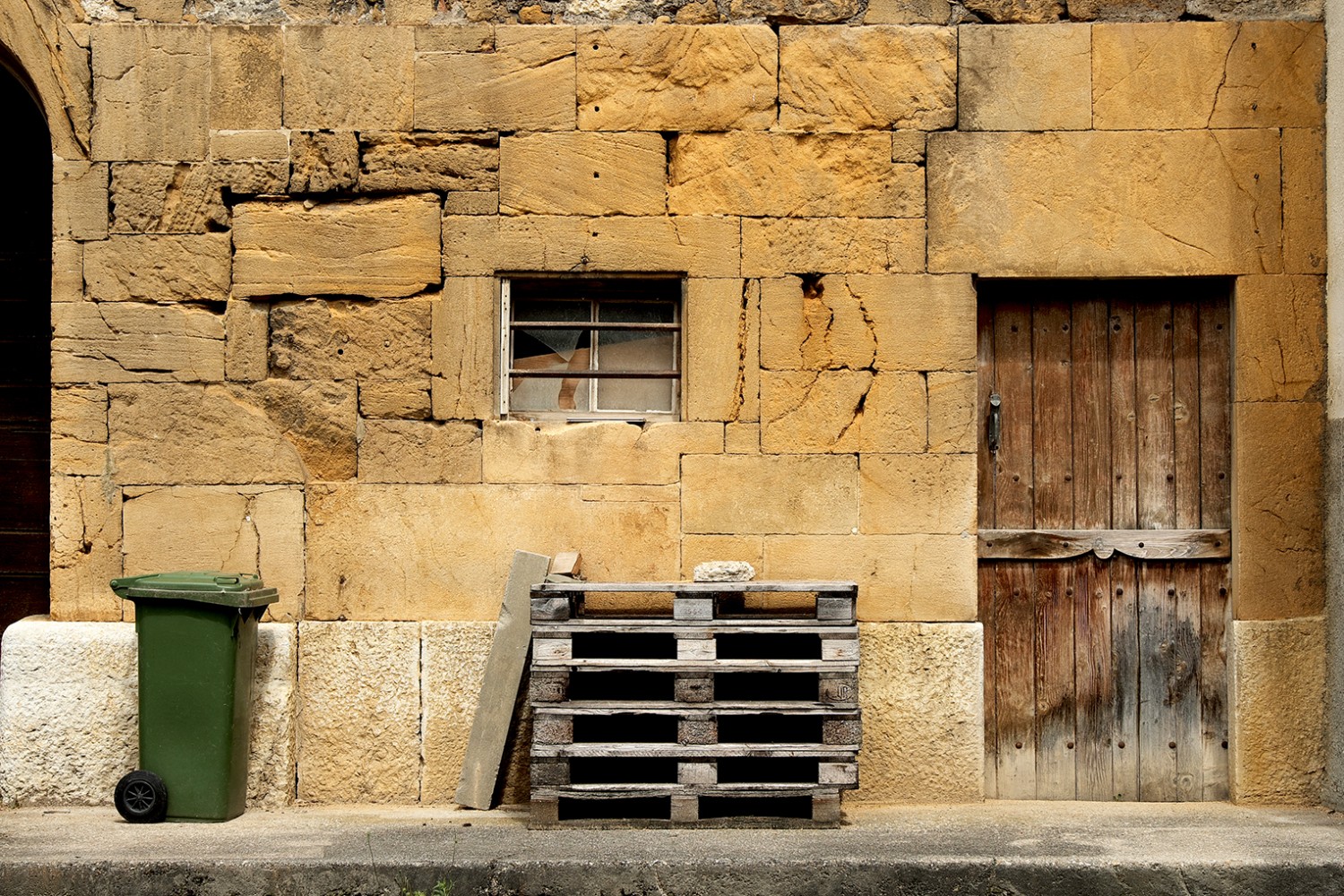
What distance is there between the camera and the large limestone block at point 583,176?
5422mm

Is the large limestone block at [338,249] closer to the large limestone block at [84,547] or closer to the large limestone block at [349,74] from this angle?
the large limestone block at [349,74]

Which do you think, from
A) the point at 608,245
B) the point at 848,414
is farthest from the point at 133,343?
the point at 848,414

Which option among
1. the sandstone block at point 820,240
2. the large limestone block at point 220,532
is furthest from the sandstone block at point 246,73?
the sandstone block at point 820,240

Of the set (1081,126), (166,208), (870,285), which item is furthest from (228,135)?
(1081,126)

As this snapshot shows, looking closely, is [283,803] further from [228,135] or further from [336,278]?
[228,135]

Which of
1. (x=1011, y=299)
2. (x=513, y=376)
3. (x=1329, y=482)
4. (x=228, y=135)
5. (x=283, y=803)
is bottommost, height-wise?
(x=283, y=803)

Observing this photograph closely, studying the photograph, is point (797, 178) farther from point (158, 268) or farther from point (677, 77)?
point (158, 268)

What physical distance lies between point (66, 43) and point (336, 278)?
1.60 meters

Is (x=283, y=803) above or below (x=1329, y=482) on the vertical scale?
below

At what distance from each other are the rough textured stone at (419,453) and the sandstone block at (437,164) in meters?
1.08

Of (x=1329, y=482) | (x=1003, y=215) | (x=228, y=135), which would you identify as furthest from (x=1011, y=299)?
(x=228, y=135)

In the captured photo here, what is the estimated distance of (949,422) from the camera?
539 cm

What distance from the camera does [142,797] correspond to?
4906 mm

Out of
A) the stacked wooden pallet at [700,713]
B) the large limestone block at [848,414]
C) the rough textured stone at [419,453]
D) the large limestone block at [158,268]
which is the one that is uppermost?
the large limestone block at [158,268]
